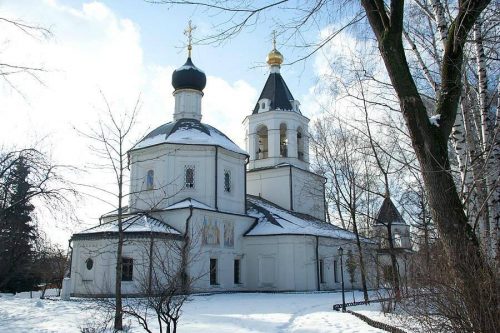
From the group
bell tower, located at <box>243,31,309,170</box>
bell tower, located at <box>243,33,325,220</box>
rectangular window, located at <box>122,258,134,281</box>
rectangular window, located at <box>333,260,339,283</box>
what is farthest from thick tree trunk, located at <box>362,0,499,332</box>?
bell tower, located at <box>243,31,309,170</box>

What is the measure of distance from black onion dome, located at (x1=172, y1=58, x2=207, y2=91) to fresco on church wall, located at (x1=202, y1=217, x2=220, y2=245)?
9531 mm

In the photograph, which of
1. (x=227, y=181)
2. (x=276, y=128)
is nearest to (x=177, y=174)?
(x=227, y=181)

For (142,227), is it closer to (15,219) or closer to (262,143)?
(15,219)

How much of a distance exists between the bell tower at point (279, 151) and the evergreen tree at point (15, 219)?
22.1 meters

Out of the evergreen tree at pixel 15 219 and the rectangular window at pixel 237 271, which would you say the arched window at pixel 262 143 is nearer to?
the rectangular window at pixel 237 271

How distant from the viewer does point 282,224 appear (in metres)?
29.4

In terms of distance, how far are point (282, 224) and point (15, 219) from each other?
19.6m

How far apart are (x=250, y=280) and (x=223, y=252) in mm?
2822

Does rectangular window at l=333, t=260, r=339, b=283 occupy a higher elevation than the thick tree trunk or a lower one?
lower

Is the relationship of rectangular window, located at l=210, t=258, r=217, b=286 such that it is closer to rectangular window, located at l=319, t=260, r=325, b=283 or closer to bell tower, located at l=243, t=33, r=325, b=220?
rectangular window, located at l=319, t=260, r=325, b=283

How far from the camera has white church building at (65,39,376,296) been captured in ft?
79.1

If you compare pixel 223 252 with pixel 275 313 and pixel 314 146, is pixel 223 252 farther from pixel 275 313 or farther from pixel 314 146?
pixel 275 313

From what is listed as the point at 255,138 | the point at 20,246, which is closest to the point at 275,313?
the point at 20,246

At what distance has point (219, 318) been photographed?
1474 centimetres
